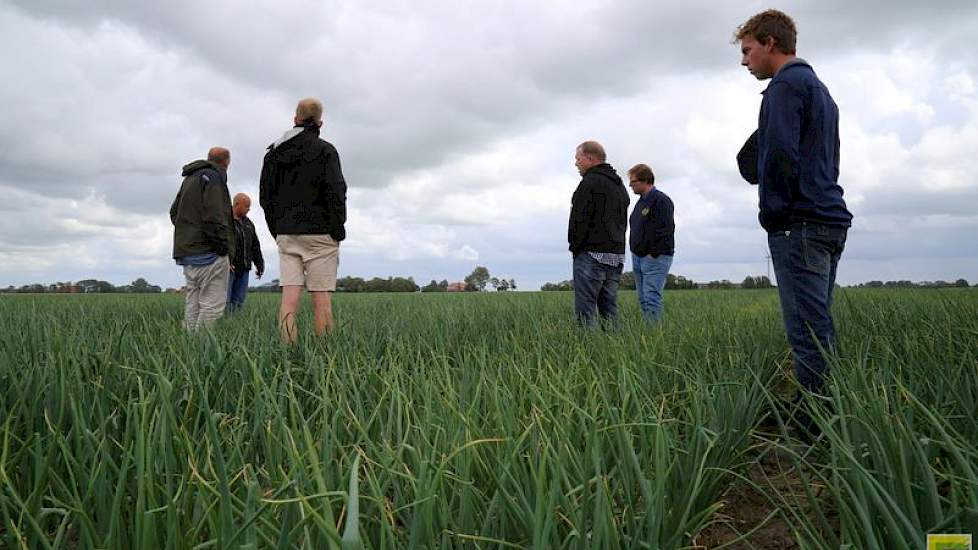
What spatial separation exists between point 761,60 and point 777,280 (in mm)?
1158

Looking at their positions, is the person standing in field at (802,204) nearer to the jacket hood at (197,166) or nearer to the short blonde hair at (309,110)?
the short blonde hair at (309,110)

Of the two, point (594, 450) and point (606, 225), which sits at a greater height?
point (606, 225)

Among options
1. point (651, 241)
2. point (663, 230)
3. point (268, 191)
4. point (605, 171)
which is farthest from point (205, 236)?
point (663, 230)

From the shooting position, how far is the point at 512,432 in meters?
1.86

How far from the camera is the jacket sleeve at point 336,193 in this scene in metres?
5.09

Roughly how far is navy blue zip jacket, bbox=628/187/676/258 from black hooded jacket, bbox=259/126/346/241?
11.3 ft

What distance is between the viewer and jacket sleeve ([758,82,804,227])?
2.88 m

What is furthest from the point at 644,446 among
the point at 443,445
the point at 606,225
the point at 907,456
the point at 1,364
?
the point at 606,225

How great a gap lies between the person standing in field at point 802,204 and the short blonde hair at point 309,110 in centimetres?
361

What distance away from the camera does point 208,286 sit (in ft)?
19.7

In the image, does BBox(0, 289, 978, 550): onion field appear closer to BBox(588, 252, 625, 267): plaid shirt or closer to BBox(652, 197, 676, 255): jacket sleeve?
BBox(588, 252, 625, 267): plaid shirt

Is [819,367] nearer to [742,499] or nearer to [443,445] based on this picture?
[742,499]

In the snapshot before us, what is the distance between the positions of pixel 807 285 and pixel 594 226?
262 cm

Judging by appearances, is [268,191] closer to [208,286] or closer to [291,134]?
[291,134]
